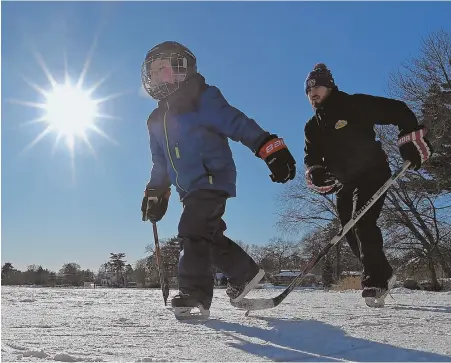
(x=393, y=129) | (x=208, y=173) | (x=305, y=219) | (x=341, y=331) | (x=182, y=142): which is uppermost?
(x=393, y=129)

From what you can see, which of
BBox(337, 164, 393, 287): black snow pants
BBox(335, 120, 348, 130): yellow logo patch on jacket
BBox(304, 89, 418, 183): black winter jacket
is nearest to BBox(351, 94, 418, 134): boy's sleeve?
BBox(304, 89, 418, 183): black winter jacket

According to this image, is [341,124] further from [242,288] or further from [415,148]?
[242,288]

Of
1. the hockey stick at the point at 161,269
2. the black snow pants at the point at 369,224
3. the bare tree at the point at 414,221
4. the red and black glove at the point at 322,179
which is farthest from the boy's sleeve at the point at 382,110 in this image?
the bare tree at the point at 414,221

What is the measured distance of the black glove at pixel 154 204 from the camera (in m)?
3.08

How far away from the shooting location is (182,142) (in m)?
2.81

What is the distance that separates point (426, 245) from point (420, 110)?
199 inches

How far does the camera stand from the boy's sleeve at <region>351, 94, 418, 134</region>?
3.21 metres

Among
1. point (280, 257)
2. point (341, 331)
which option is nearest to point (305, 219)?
point (341, 331)

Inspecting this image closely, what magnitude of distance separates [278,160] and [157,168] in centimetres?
100

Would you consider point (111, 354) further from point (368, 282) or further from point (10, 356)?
point (368, 282)

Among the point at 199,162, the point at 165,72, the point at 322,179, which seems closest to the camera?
the point at 199,162

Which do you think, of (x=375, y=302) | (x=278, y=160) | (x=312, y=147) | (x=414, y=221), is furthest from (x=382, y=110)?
(x=414, y=221)

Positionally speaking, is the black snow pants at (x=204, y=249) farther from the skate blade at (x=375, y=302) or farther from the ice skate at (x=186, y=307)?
the skate blade at (x=375, y=302)

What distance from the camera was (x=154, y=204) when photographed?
10.1ft
